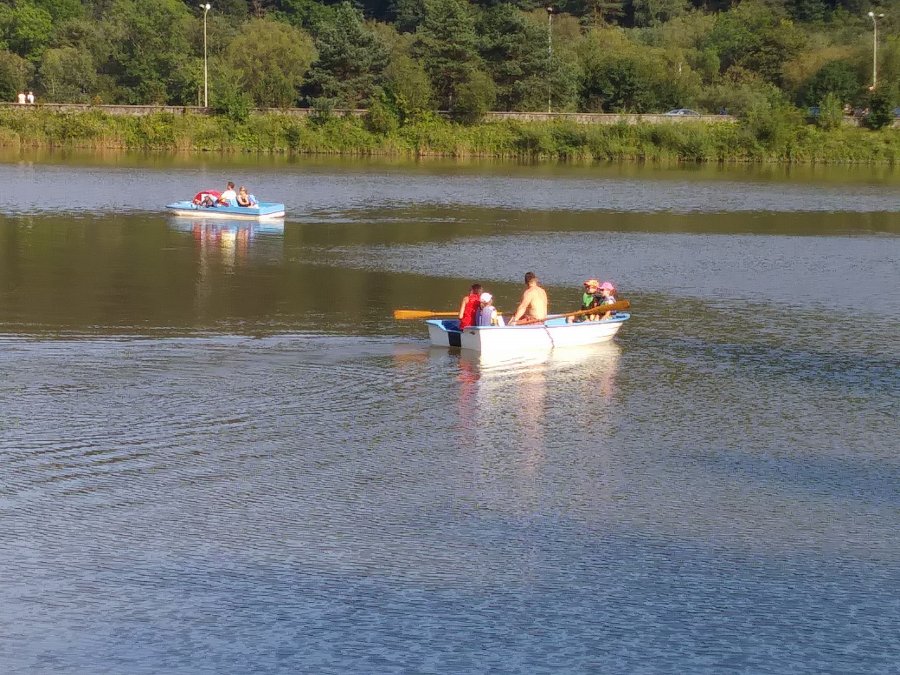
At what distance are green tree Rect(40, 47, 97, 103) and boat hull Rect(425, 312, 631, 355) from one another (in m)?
90.8

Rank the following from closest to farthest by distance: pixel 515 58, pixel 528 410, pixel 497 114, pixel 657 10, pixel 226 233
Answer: pixel 528 410 < pixel 226 233 < pixel 497 114 < pixel 515 58 < pixel 657 10

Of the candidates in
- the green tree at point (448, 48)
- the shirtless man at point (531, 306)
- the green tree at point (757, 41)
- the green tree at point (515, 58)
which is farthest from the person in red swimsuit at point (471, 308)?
the green tree at point (757, 41)

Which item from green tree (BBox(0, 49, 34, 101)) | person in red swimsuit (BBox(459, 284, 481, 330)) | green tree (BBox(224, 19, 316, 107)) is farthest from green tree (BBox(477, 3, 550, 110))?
person in red swimsuit (BBox(459, 284, 481, 330))

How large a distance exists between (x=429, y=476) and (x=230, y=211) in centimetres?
3088

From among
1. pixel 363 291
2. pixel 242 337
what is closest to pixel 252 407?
pixel 242 337

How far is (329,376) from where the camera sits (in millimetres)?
20672

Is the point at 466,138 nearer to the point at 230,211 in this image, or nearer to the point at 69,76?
the point at 69,76

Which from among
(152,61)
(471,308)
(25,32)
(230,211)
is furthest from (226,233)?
(25,32)

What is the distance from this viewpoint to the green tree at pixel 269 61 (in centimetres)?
10300

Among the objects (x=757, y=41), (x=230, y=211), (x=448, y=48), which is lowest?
(x=230, y=211)

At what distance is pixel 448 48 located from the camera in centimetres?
10019

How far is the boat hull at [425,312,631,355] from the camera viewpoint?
73.7 feet

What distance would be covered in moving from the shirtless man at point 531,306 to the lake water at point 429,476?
942 mm

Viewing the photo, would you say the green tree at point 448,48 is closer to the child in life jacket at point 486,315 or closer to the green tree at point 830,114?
the green tree at point 830,114
